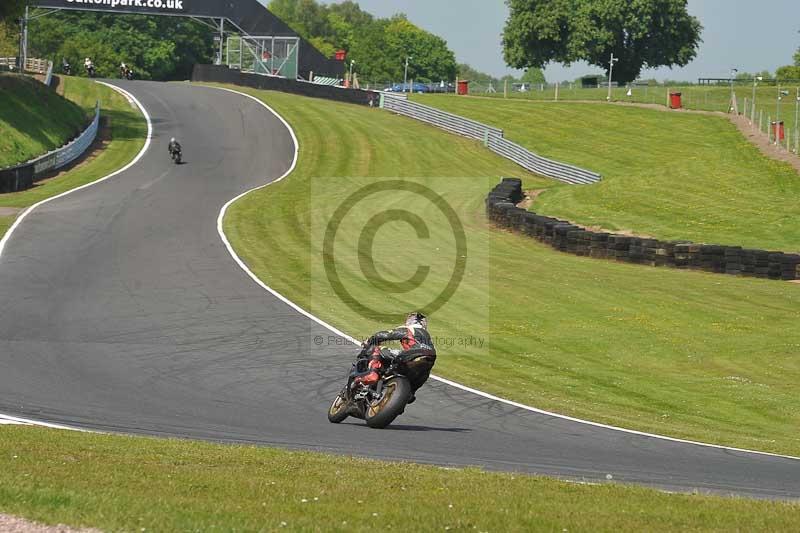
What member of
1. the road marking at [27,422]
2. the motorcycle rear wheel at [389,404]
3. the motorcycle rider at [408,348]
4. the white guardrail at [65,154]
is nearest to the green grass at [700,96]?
the white guardrail at [65,154]

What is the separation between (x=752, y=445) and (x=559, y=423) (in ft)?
8.43

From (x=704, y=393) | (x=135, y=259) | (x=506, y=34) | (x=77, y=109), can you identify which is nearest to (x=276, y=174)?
(x=77, y=109)

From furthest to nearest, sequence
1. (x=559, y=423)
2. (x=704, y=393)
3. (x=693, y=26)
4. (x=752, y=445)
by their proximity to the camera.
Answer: (x=693, y=26)
(x=704, y=393)
(x=559, y=423)
(x=752, y=445)

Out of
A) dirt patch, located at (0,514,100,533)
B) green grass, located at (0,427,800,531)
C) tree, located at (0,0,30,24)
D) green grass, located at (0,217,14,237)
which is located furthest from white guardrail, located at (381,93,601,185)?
dirt patch, located at (0,514,100,533)

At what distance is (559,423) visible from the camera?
592 inches

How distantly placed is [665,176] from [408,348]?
31.8 metres

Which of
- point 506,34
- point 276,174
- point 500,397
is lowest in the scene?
point 500,397

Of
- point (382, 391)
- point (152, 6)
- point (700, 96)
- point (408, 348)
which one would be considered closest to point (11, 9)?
point (152, 6)

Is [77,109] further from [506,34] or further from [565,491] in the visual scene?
[506,34]

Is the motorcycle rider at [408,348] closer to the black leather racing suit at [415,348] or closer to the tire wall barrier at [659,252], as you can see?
the black leather racing suit at [415,348]

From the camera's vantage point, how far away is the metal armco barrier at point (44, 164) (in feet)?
132

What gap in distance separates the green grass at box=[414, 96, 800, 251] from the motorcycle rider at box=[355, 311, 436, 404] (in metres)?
21.6

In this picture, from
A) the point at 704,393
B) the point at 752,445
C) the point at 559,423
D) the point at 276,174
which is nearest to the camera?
the point at 752,445

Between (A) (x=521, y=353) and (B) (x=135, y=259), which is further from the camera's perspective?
(B) (x=135, y=259)
